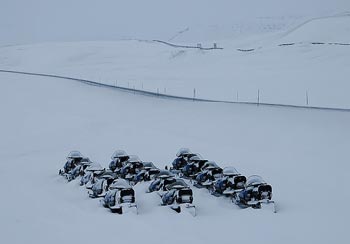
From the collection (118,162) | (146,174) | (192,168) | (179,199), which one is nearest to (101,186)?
(146,174)

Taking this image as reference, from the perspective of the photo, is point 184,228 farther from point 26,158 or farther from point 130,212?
point 26,158

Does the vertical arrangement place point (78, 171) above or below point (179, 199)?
above

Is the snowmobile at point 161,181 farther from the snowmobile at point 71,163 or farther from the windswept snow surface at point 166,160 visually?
the snowmobile at point 71,163

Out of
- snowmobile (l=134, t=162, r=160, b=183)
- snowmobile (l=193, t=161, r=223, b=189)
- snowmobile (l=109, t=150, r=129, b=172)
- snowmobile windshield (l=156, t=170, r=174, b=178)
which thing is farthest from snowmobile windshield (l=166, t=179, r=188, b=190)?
snowmobile (l=109, t=150, r=129, b=172)

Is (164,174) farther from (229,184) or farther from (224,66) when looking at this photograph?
(224,66)

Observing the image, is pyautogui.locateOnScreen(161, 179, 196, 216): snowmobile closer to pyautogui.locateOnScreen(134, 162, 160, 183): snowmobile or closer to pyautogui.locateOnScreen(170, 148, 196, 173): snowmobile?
pyautogui.locateOnScreen(134, 162, 160, 183): snowmobile
